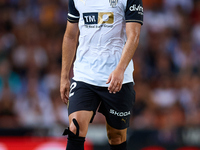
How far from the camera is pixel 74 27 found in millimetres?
4059

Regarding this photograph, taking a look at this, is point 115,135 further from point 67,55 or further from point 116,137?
point 67,55

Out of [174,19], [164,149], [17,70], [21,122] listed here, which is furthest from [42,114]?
[174,19]

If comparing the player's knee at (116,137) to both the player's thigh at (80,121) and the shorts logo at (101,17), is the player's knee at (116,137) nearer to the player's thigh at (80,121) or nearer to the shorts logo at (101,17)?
the player's thigh at (80,121)

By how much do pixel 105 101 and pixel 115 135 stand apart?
1.51ft

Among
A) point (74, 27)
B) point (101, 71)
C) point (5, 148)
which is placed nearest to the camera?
point (101, 71)

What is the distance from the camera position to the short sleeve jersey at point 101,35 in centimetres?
367

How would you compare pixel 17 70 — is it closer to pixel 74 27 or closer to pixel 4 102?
pixel 4 102

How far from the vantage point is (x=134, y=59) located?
9469mm

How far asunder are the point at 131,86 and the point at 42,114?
4910mm

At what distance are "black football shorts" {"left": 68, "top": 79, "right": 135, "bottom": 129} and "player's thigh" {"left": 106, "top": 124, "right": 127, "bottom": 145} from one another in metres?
0.07

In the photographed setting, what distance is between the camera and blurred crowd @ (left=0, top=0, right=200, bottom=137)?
27.1 feet

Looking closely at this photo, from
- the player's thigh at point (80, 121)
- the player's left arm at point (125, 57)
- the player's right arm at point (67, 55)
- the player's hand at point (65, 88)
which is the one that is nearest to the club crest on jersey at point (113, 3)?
the player's left arm at point (125, 57)

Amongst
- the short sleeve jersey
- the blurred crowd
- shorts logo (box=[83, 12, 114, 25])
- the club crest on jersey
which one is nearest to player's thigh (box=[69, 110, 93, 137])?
the short sleeve jersey

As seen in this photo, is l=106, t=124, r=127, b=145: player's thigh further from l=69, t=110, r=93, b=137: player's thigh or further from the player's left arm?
the player's left arm
